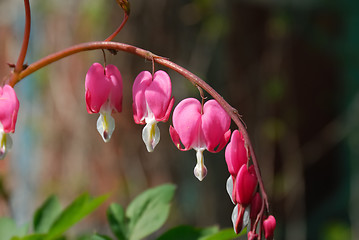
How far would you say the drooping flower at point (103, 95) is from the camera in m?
0.68

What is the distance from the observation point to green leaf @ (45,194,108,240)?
30.1 inches

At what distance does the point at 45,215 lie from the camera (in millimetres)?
916

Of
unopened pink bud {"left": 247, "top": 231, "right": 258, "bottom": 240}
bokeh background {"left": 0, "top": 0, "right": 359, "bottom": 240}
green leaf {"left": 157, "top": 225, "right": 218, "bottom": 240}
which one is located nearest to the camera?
unopened pink bud {"left": 247, "top": 231, "right": 258, "bottom": 240}

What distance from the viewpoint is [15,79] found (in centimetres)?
72

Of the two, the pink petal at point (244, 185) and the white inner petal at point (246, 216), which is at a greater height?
the pink petal at point (244, 185)

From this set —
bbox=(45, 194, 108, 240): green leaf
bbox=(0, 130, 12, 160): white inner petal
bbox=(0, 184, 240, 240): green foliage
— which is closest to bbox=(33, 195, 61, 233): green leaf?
bbox=(0, 184, 240, 240): green foliage

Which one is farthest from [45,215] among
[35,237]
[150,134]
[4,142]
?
[150,134]

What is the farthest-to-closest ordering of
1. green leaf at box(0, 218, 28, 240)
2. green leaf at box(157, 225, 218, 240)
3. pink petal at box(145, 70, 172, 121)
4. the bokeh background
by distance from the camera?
the bokeh background < green leaf at box(0, 218, 28, 240) < green leaf at box(157, 225, 218, 240) < pink petal at box(145, 70, 172, 121)

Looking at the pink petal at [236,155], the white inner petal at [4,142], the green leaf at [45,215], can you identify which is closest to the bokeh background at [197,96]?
the green leaf at [45,215]

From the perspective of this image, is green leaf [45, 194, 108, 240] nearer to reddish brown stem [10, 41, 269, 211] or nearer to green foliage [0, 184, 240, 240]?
green foliage [0, 184, 240, 240]

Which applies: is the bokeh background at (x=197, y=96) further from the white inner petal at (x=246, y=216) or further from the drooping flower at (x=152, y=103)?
the white inner petal at (x=246, y=216)

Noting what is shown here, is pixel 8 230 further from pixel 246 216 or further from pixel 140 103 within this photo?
pixel 246 216

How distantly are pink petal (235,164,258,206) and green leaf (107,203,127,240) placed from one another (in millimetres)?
338

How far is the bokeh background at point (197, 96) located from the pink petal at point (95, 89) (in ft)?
4.68
